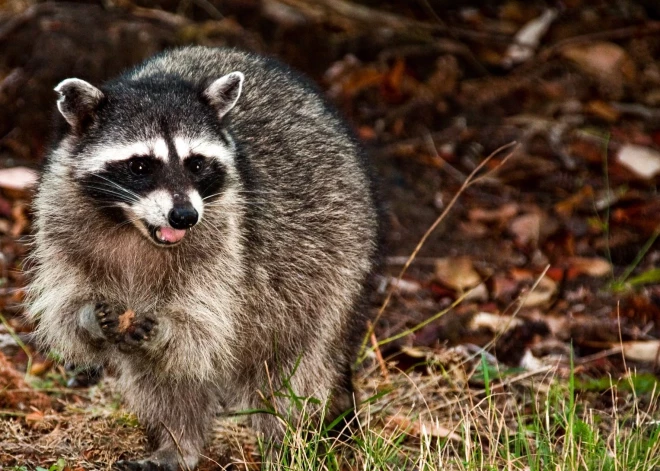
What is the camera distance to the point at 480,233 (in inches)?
282

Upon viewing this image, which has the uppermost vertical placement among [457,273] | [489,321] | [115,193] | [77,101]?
[77,101]

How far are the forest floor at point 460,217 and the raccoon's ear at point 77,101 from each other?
799 mm

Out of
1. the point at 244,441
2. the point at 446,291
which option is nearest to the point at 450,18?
the point at 446,291

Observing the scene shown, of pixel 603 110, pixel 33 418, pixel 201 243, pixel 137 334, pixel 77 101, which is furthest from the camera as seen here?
pixel 603 110

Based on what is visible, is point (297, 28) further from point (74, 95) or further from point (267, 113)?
point (74, 95)

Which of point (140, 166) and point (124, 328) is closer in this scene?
point (140, 166)

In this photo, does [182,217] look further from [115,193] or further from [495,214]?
Answer: [495,214]

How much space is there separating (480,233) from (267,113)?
2637 millimetres

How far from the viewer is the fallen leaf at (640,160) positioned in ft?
24.5

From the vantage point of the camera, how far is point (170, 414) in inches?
187

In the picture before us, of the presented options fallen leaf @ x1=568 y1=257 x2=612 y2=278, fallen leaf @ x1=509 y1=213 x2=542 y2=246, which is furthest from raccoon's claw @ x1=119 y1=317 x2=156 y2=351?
fallen leaf @ x1=509 y1=213 x2=542 y2=246

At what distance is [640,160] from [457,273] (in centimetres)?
185

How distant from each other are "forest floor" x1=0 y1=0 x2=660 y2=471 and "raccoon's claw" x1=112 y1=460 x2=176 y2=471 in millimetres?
111

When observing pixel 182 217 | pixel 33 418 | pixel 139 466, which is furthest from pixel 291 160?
pixel 33 418
